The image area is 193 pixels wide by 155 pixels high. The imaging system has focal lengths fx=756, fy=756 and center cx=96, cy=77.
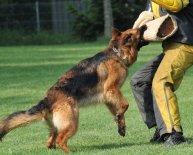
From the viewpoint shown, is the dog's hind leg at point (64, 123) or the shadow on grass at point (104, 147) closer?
the dog's hind leg at point (64, 123)

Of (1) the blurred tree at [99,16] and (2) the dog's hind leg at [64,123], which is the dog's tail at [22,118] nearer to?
(2) the dog's hind leg at [64,123]

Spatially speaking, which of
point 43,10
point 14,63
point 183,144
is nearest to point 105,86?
point 183,144

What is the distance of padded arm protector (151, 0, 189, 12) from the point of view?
9.17 meters

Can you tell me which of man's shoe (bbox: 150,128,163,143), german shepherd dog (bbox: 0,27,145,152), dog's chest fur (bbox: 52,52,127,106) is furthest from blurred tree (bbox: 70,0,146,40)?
dog's chest fur (bbox: 52,52,127,106)

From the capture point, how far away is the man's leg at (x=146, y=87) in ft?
32.9

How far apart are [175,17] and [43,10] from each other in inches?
1513

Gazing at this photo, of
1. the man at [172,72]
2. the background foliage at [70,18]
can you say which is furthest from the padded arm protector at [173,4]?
the background foliage at [70,18]

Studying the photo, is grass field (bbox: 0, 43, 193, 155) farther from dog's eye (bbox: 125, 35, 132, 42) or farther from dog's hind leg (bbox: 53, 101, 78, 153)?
dog's eye (bbox: 125, 35, 132, 42)

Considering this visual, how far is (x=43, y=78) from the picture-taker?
20.0 m

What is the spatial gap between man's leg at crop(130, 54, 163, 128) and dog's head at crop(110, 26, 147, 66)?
0.27 meters

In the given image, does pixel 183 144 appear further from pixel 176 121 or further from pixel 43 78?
pixel 43 78

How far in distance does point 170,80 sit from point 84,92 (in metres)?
1.10

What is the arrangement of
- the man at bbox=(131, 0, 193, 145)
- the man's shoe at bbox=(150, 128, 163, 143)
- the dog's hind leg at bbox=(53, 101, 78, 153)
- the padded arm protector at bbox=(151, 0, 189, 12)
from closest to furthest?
the padded arm protector at bbox=(151, 0, 189, 12) → the dog's hind leg at bbox=(53, 101, 78, 153) → the man at bbox=(131, 0, 193, 145) → the man's shoe at bbox=(150, 128, 163, 143)

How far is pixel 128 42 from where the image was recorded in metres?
9.88
